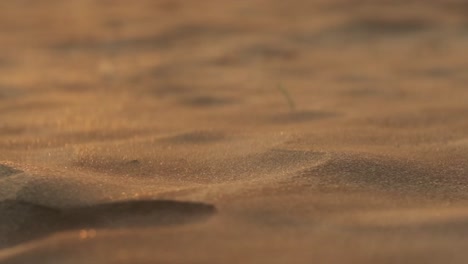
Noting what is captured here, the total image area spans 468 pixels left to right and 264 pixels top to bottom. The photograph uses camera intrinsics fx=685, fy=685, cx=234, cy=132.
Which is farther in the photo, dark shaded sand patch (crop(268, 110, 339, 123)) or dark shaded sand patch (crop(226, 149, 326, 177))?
dark shaded sand patch (crop(268, 110, 339, 123))

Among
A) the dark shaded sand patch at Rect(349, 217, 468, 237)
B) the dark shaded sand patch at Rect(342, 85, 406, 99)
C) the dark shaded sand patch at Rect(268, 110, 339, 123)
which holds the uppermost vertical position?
the dark shaded sand patch at Rect(349, 217, 468, 237)

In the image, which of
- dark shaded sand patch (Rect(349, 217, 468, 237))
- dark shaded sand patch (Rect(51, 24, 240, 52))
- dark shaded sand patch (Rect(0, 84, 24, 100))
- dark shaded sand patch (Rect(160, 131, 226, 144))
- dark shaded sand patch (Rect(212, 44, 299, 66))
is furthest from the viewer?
dark shaded sand patch (Rect(51, 24, 240, 52))

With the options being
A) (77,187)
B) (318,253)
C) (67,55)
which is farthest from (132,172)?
(67,55)

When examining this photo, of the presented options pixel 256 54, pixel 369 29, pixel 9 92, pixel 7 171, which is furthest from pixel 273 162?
pixel 369 29

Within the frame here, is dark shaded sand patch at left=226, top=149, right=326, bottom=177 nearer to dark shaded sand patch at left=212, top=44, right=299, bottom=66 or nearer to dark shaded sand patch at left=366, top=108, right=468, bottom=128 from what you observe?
dark shaded sand patch at left=366, top=108, right=468, bottom=128

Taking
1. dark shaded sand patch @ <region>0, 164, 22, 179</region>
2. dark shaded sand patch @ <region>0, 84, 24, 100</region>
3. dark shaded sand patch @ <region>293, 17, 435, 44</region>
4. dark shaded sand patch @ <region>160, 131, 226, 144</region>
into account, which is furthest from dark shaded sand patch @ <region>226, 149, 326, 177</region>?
dark shaded sand patch @ <region>293, 17, 435, 44</region>

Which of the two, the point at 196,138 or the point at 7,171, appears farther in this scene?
the point at 196,138

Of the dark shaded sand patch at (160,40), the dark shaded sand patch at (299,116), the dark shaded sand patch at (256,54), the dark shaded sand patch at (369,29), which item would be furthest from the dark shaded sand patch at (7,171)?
the dark shaded sand patch at (369,29)

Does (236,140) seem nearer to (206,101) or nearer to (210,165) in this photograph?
(210,165)
